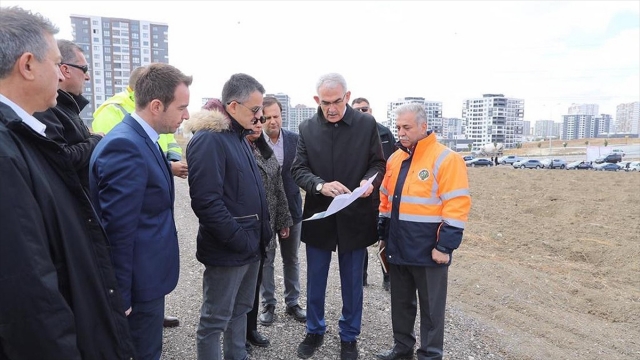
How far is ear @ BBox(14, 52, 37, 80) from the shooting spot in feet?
4.95

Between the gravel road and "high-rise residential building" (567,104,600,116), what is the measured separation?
173619mm

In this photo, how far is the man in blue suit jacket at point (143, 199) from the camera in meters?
2.07

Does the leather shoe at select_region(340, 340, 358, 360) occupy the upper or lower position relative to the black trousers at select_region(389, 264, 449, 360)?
lower

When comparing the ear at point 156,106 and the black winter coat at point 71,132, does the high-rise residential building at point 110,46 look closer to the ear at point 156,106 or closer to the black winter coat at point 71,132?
the black winter coat at point 71,132

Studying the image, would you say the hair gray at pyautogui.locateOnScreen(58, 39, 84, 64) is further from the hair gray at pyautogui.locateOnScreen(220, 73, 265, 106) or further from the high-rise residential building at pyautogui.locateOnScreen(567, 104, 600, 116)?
the high-rise residential building at pyautogui.locateOnScreen(567, 104, 600, 116)

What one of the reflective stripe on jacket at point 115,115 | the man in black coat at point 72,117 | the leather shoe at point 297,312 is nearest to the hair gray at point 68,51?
the man in black coat at point 72,117

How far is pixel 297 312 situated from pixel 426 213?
1880 mm

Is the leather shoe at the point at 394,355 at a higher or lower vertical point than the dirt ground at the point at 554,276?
higher

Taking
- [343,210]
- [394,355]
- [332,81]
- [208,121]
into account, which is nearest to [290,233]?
[343,210]

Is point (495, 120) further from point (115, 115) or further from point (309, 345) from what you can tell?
point (115, 115)

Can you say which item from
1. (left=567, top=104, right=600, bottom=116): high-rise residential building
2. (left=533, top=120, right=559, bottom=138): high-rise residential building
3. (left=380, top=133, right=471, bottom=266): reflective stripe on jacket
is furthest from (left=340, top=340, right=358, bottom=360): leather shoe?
(left=533, top=120, right=559, bottom=138): high-rise residential building

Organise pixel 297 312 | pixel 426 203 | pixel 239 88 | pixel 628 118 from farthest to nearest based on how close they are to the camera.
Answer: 1. pixel 628 118
2. pixel 297 312
3. pixel 426 203
4. pixel 239 88

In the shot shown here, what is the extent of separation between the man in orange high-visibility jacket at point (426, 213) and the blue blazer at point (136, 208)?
191 cm

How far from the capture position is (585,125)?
138875mm
